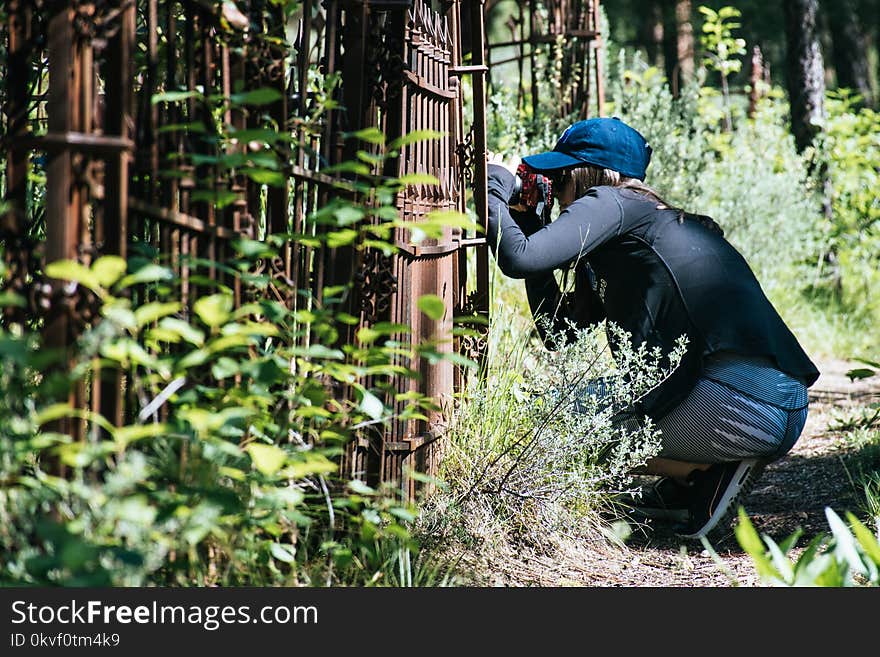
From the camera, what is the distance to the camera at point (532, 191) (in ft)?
10.6

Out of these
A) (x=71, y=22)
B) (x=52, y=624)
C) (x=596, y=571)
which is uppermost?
(x=71, y=22)

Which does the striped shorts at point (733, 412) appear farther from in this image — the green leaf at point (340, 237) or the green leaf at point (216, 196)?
the green leaf at point (216, 196)

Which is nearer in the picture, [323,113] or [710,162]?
[323,113]

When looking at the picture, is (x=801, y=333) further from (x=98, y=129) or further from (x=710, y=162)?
(x=98, y=129)

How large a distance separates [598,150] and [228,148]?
140cm

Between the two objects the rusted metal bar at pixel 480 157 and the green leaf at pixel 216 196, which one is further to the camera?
the rusted metal bar at pixel 480 157

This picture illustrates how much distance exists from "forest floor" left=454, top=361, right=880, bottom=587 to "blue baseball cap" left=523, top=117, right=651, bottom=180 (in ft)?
3.86

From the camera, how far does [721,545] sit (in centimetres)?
322

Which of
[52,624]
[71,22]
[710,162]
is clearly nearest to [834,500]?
[52,624]

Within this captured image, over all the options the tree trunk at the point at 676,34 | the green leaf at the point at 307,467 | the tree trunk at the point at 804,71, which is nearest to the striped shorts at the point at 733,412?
the green leaf at the point at 307,467

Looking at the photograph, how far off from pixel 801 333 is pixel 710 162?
126 centimetres

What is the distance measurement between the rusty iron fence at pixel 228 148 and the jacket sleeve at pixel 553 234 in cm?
8

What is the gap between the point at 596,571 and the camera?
9.43 feet

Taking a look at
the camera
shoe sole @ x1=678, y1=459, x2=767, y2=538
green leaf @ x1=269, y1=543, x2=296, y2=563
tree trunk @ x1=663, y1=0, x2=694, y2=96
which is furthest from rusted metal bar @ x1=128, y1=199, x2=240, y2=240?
tree trunk @ x1=663, y1=0, x2=694, y2=96
